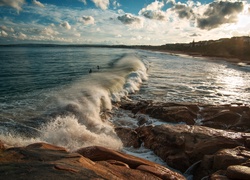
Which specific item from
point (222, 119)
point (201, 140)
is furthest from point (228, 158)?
point (222, 119)

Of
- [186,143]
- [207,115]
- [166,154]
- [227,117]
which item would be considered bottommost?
[166,154]

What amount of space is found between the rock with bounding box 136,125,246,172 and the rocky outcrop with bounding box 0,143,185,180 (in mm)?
1649

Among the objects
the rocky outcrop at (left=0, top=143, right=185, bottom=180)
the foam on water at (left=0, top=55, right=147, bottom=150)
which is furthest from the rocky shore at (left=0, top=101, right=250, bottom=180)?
the foam on water at (left=0, top=55, right=147, bottom=150)

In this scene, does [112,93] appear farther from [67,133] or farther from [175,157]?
[175,157]

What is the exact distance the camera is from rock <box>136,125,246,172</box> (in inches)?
269

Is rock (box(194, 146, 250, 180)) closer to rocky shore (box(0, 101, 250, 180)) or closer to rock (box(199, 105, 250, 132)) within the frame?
rocky shore (box(0, 101, 250, 180))

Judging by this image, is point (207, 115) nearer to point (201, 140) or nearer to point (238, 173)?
point (201, 140)

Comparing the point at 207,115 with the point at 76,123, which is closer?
the point at 76,123

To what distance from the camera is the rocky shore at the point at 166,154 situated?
164 inches

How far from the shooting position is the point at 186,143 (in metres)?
7.22

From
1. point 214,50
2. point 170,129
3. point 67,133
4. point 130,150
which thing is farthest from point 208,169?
point 214,50

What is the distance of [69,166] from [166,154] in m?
4.13

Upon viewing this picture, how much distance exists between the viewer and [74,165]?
432cm

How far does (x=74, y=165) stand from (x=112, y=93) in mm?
12741
